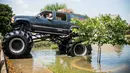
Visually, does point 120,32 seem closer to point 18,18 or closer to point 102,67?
point 102,67

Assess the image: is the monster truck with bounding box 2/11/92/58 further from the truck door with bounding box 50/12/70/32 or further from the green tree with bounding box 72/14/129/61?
the green tree with bounding box 72/14/129/61

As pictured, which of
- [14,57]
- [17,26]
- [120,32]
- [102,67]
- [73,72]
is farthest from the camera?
[17,26]

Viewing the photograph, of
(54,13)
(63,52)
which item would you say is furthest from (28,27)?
(63,52)

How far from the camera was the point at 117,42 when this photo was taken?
10.8m

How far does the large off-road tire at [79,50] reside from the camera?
1362 centimetres

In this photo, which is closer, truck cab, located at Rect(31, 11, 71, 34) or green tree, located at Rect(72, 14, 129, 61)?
green tree, located at Rect(72, 14, 129, 61)

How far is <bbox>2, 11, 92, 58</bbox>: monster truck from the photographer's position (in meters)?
12.6

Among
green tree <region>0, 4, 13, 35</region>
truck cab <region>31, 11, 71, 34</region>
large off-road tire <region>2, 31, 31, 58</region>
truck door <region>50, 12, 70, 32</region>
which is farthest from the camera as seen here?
green tree <region>0, 4, 13, 35</region>

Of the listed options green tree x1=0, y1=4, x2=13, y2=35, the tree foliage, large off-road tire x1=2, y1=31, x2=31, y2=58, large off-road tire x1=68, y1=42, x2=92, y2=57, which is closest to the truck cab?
large off-road tire x1=68, y1=42, x2=92, y2=57

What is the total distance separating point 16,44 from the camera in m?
12.7

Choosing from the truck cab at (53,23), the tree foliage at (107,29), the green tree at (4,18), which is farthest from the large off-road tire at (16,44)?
the tree foliage at (107,29)

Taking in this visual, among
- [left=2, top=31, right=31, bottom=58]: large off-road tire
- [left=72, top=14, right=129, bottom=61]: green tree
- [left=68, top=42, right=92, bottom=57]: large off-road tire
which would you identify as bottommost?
[left=68, top=42, right=92, bottom=57]: large off-road tire

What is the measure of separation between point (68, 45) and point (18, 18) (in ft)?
9.75

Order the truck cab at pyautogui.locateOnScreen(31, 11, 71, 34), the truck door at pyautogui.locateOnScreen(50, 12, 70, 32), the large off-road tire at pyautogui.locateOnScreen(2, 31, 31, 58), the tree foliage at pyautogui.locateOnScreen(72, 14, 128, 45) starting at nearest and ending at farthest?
the tree foliage at pyautogui.locateOnScreen(72, 14, 128, 45) < the large off-road tire at pyautogui.locateOnScreen(2, 31, 31, 58) < the truck cab at pyautogui.locateOnScreen(31, 11, 71, 34) < the truck door at pyautogui.locateOnScreen(50, 12, 70, 32)
